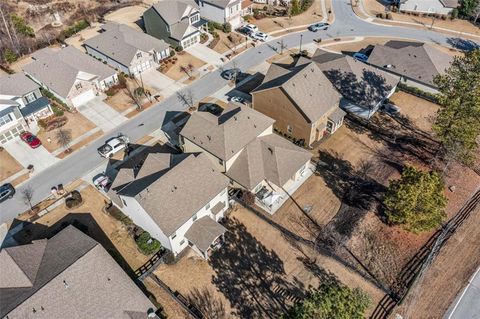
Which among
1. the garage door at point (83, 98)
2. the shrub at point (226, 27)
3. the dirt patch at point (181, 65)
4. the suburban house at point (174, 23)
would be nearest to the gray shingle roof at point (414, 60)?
the shrub at point (226, 27)

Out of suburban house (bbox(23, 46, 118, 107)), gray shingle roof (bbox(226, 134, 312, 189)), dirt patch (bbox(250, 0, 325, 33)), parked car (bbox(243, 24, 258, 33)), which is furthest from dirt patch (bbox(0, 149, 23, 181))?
dirt patch (bbox(250, 0, 325, 33))

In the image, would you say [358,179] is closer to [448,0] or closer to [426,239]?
[426,239]

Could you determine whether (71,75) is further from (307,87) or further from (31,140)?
(307,87)

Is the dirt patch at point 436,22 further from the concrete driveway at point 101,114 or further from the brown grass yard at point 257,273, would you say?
the brown grass yard at point 257,273

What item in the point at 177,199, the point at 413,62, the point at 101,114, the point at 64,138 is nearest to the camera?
the point at 177,199

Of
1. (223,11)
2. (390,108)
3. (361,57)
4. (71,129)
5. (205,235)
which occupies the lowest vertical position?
(205,235)

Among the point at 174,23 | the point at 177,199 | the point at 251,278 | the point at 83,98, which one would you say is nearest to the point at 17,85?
the point at 83,98

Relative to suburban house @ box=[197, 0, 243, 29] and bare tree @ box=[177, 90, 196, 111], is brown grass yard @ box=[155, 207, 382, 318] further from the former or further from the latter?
suburban house @ box=[197, 0, 243, 29]
